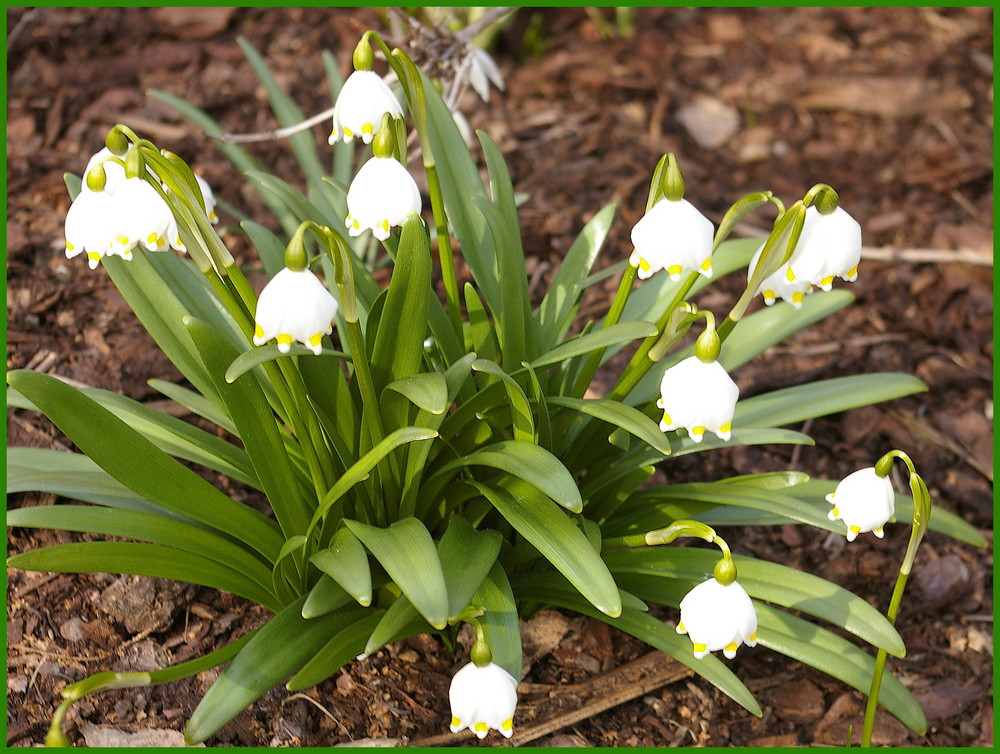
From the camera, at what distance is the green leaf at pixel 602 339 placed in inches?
85.7

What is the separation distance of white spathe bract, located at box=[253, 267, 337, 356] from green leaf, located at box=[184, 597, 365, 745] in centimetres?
73

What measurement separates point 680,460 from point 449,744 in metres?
1.31

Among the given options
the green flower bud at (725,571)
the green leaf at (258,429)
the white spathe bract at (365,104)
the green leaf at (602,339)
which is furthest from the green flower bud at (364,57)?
the green flower bud at (725,571)

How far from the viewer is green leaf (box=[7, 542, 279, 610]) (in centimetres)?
221

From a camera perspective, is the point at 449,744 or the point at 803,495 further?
the point at 803,495

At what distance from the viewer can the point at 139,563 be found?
2.32m

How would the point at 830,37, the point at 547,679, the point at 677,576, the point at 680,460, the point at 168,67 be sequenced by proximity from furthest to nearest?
the point at 830,37 < the point at 168,67 < the point at 680,460 < the point at 547,679 < the point at 677,576

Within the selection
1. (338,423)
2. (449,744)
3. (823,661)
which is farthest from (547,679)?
(338,423)

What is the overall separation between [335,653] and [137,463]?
1.92ft

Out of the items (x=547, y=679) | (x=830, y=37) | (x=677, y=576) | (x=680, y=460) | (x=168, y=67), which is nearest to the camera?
(x=677, y=576)

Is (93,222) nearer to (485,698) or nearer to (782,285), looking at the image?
(485,698)

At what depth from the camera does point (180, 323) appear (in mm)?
2477

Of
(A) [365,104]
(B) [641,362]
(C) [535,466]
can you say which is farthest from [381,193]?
(B) [641,362]

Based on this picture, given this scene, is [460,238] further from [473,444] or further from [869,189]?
[869,189]
